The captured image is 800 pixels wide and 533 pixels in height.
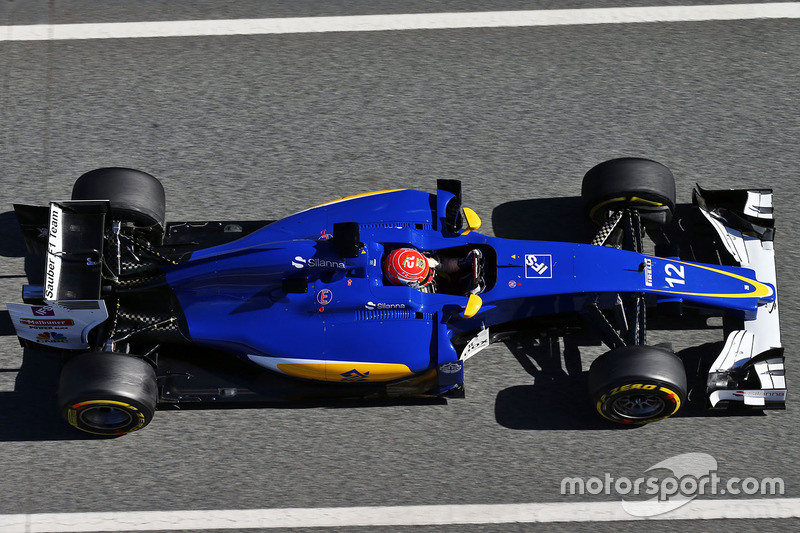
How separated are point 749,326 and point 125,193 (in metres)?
5.43

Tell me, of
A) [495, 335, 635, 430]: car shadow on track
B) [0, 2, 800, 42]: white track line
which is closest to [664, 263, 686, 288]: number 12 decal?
[495, 335, 635, 430]: car shadow on track

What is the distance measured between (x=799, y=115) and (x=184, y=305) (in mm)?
6432

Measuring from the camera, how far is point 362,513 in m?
8.03

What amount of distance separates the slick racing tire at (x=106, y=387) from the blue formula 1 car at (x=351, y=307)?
0.01 m

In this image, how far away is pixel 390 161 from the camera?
9688mm

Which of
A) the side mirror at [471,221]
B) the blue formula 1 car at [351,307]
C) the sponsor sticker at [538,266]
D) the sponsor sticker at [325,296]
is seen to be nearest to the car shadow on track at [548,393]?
the blue formula 1 car at [351,307]

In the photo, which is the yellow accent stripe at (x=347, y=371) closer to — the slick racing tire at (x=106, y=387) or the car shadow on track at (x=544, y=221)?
the slick racing tire at (x=106, y=387)

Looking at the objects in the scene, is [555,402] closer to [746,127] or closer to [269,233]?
[269,233]

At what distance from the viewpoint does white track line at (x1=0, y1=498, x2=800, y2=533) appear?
794 centimetres

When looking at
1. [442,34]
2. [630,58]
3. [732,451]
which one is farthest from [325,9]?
[732,451]

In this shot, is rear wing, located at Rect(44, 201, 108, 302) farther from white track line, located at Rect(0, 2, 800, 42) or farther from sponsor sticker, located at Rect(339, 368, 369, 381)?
white track line, located at Rect(0, 2, 800, 42)

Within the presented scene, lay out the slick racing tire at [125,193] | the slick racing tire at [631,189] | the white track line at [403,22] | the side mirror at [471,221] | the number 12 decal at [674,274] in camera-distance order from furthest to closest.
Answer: the white track line at [403,22]
the slick racing tire at [631,189]
the slick racing tire at [125,193]
the side mirror at [471,221]
the number 12 decal at [674,274]

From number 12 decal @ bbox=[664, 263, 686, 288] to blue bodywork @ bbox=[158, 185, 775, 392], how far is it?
12 millimetres

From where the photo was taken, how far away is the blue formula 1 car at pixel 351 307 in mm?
7738
